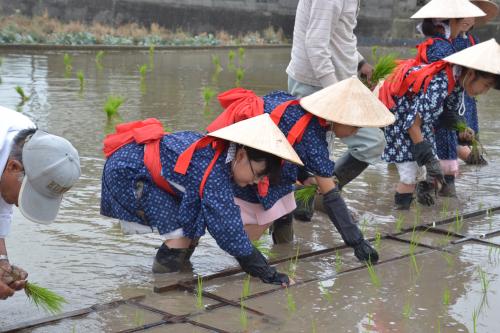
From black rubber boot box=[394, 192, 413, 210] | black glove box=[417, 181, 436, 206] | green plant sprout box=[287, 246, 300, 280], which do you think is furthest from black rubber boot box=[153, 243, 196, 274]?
black glove box=[417, 181, 436, 206]

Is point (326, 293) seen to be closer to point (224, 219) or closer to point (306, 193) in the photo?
point (224, 219)

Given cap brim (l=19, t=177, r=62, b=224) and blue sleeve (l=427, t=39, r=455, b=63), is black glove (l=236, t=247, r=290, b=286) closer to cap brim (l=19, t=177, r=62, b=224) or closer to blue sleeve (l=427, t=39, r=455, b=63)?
cap brim (l=19, t=177, r=62, b=224)

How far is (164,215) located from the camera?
165 inches

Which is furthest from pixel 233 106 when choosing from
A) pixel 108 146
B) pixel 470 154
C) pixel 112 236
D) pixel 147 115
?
pixel 147 115

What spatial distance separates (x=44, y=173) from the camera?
298 cm

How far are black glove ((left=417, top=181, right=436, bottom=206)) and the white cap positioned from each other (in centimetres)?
340

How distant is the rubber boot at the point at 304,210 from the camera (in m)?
5.24

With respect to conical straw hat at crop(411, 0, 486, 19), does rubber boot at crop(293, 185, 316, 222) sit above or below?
below

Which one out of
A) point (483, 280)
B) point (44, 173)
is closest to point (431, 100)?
point (483, 280)

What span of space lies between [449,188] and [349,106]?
2082 mm

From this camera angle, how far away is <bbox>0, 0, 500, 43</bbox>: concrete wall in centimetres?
1984

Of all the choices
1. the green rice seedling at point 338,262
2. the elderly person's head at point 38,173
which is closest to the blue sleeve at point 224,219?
the green rice seedling at point 338,262

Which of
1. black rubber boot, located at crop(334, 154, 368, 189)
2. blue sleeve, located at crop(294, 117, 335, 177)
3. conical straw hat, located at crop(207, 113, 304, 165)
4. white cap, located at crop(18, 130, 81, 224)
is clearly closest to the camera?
white cap, located at crop(18, 130, 81, 224)

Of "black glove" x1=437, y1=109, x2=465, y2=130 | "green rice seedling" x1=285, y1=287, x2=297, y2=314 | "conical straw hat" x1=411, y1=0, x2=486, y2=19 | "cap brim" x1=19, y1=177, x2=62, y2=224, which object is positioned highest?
"conical straw hat" x1=411, y1=0, x2=486, y2=19
